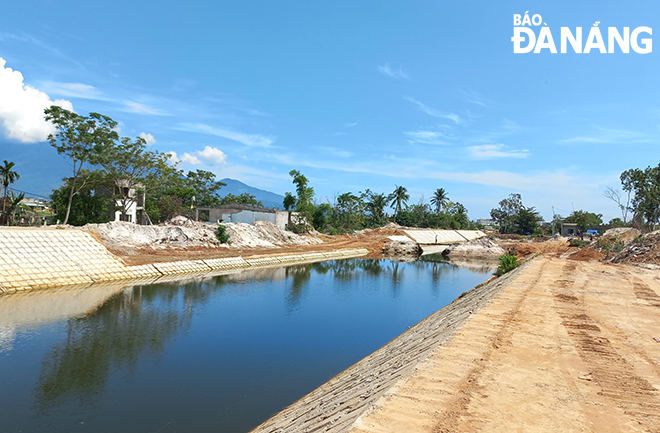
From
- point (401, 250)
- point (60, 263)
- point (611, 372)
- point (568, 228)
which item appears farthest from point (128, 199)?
point (568, 228)

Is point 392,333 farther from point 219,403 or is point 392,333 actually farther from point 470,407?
point 470,407

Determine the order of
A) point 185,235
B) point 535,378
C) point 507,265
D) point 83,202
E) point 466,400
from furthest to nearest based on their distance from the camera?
point 83,202
point 185,235
point 507,265
point 535,378
point 466,400

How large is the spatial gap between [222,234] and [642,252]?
32219mm

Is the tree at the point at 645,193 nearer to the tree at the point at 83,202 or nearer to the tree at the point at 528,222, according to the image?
the tree at the point at 528,222

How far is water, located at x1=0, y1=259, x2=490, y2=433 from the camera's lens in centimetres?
798

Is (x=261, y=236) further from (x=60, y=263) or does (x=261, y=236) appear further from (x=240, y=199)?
(x=240, y=199)

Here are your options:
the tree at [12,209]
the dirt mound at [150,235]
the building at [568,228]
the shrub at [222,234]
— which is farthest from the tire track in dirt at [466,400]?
the building at [568,228]

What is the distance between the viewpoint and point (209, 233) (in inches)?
1451

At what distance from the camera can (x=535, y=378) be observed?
6137 millimetres

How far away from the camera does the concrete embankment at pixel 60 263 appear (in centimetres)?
1867

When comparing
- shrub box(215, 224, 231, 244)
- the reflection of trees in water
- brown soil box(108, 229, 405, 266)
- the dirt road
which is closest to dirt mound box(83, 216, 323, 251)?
shrub box(215, 224, 231, 244)

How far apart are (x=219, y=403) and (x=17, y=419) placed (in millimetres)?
3580

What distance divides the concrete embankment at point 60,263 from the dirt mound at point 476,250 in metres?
32.2

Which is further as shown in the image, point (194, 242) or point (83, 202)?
point (83, 202)
